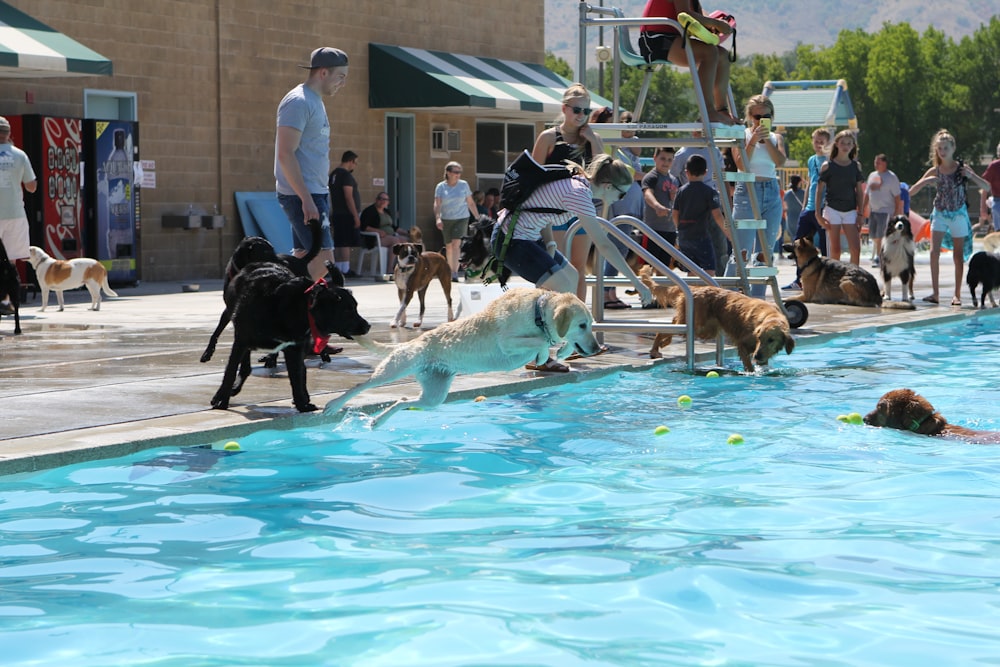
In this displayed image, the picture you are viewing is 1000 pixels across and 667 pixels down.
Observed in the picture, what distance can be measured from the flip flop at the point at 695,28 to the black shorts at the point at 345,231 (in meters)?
10.7

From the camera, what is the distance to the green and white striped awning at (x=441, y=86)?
23016 mm

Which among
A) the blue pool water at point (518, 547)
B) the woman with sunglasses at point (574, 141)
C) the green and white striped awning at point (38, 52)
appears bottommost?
the blue pool water at point (518, 547)

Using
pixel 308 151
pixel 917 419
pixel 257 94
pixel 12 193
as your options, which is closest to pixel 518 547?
pixel 917 419

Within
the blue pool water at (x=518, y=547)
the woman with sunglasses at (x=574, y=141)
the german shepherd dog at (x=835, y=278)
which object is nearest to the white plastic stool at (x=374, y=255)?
the german shepherd dog at (x=835, y=278)

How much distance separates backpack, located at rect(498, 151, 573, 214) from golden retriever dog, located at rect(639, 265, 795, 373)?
5.50 feet

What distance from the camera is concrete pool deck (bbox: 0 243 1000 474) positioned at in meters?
6.52

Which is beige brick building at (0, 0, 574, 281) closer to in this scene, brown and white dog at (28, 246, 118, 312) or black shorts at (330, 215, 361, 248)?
black shorts at (330, 215, 361, 248)

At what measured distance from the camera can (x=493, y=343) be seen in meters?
6.76

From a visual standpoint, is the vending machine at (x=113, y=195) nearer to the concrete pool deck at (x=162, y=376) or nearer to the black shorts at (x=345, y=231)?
the black shorts at (x=345, y=231)

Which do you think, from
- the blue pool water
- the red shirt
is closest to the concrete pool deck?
the blue pool water

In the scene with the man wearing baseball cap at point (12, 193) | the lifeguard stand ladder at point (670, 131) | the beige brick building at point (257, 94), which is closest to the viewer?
the lifeguard stand ladder at point (670, 131)

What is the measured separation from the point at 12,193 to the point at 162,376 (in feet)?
18.3

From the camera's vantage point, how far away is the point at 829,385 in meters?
9.24

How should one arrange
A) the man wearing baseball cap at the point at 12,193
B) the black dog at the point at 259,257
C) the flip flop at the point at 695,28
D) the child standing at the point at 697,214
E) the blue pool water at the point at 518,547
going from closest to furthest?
the blue pool water at the point at 518,547 → the black dog at the point at 259,257 → the flip flop at the point at 695,28 → the child standing at the point at 697,214 → the man wearing baseball cap at the point at 12,193
